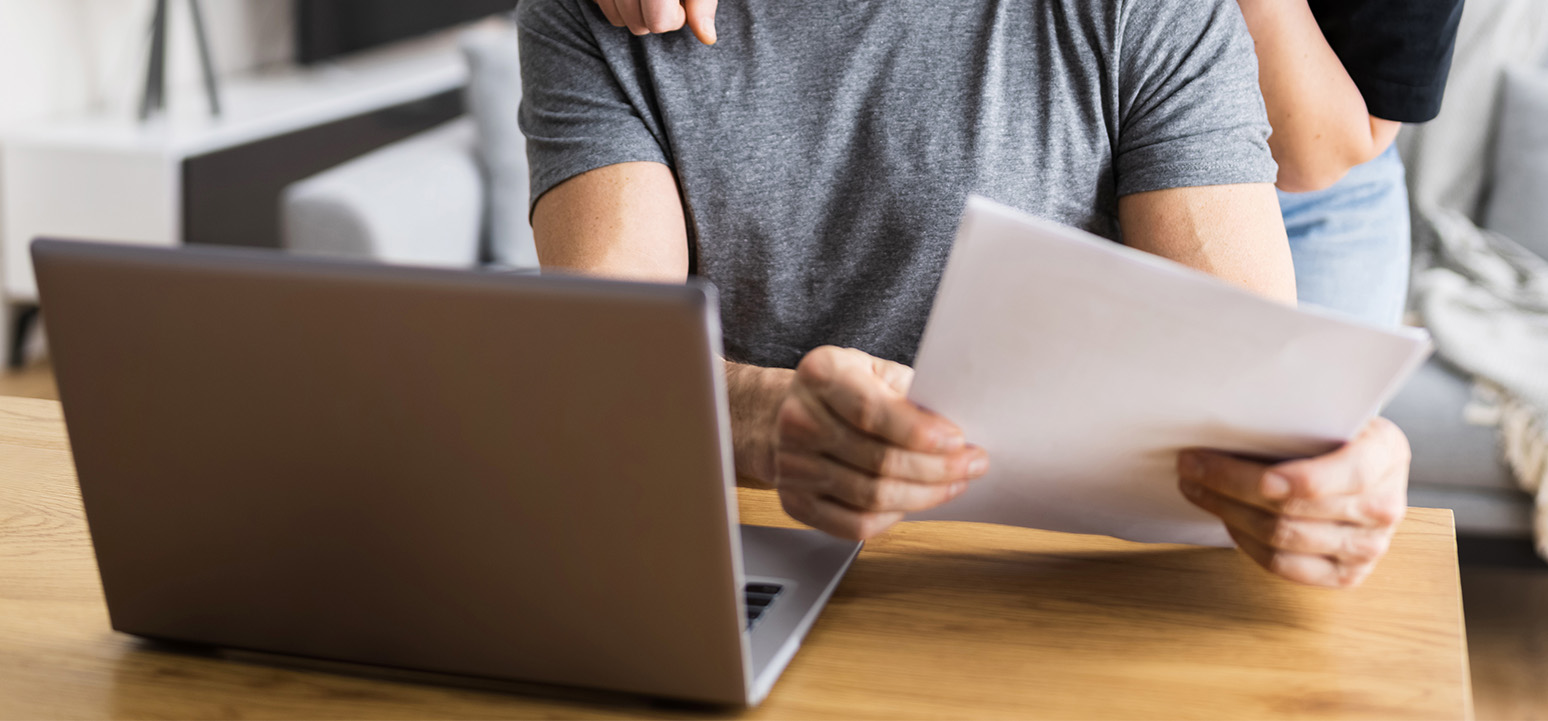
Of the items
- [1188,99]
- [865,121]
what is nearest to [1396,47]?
[1188,99]

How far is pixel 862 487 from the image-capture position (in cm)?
65

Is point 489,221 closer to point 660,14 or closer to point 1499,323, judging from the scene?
point 660,14

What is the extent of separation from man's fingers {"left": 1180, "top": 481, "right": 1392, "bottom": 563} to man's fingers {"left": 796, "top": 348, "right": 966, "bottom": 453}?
133 mm

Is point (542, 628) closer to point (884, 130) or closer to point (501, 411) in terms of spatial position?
point (501, 411)

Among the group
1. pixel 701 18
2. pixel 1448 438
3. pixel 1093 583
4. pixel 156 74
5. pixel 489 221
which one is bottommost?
pixel 1448 438

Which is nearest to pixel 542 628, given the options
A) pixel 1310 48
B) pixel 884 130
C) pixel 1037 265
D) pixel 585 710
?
pixel 585 710

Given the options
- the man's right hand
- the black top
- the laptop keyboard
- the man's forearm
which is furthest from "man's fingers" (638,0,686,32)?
the black top

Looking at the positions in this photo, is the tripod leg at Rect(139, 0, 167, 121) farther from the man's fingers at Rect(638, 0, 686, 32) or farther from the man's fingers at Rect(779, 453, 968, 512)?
the man's fingers at Rect(779, 453, 968, 512)

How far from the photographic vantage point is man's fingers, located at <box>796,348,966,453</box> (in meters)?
0.61

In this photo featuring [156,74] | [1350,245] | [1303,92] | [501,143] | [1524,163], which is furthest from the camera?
[156,74]

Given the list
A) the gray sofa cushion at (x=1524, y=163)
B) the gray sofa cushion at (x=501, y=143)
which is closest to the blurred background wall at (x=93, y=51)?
the gray sofa cushion at (x=501, y=143)

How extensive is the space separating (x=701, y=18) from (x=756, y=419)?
35 cm

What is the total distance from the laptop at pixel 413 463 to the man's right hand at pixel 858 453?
91 millimetres

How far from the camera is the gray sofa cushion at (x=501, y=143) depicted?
2506 mm
